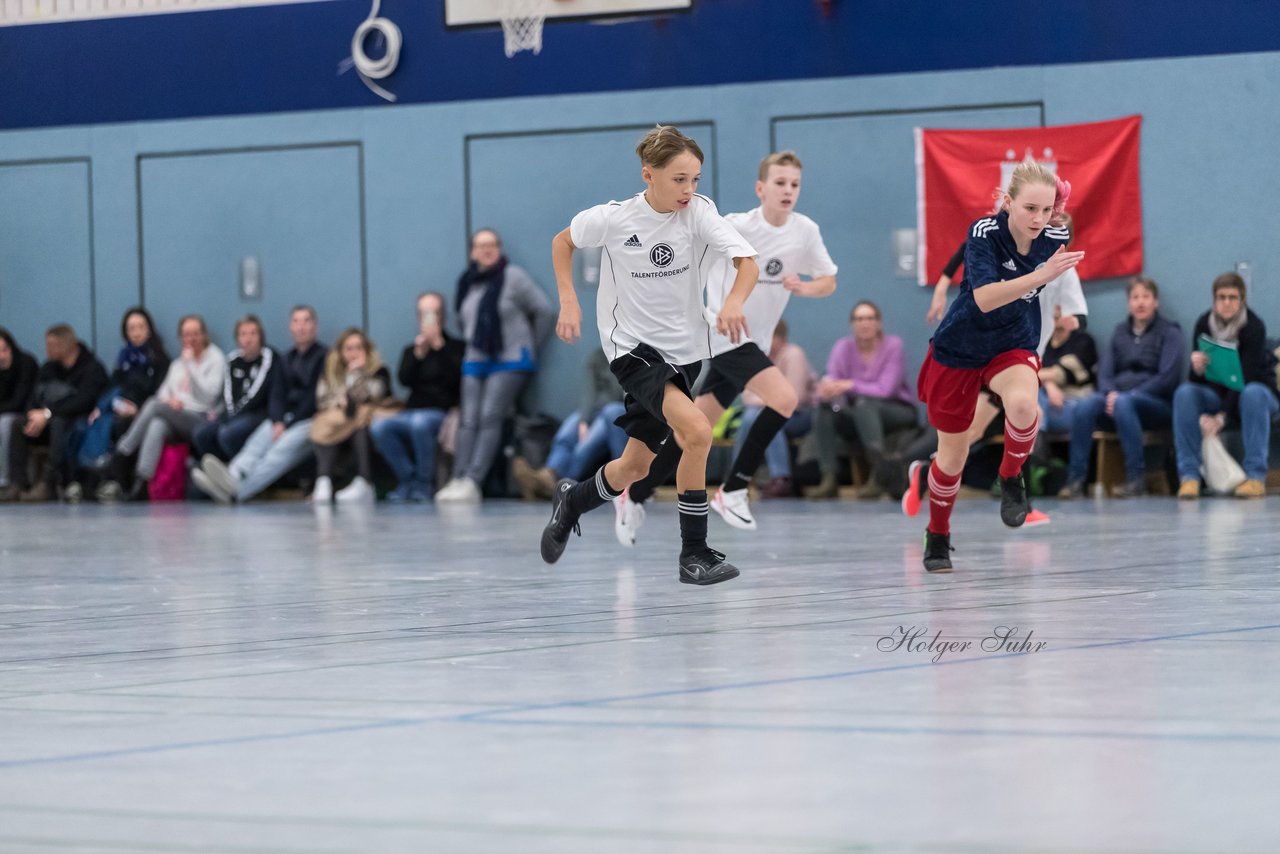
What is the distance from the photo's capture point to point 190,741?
368 centimetres

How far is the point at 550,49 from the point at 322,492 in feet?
13.5

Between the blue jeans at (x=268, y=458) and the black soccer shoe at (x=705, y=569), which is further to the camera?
the blue jeans at (x=268, y=458)

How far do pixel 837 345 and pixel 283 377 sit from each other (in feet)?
15.8

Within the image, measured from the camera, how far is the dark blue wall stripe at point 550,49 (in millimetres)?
14633

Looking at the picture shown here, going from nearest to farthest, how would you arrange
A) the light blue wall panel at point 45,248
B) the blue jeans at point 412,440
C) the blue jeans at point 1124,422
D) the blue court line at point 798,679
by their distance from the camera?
the blue court line at point 798,679 → the blue jeans at point 1124,422 → the blue jeans at point 412,440 → the light blue wall panel at point 45,248

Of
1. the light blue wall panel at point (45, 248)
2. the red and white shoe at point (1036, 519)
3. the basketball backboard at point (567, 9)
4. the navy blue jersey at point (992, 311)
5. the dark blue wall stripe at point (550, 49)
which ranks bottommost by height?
the red and white shoe at point (1036, 519)

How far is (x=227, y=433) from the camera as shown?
640 inches

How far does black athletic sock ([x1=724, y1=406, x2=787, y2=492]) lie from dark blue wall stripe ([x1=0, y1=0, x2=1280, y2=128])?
6.19 meters

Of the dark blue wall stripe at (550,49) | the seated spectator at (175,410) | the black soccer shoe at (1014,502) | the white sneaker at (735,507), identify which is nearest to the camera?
the black soccer shoe at (1014,502)

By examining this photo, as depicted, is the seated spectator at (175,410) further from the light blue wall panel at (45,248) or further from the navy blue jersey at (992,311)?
the navy blue jersey at (992,311)

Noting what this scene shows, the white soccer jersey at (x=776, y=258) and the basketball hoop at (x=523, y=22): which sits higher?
the basketball hoop at (x=523, y=22)

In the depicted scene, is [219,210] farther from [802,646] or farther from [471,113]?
[802,646]

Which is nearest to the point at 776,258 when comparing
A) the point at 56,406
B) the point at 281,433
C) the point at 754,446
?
the point at 754,446

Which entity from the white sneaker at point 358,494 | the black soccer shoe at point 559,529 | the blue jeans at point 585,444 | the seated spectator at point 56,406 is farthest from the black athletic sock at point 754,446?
the seated spectator at point 56,406
